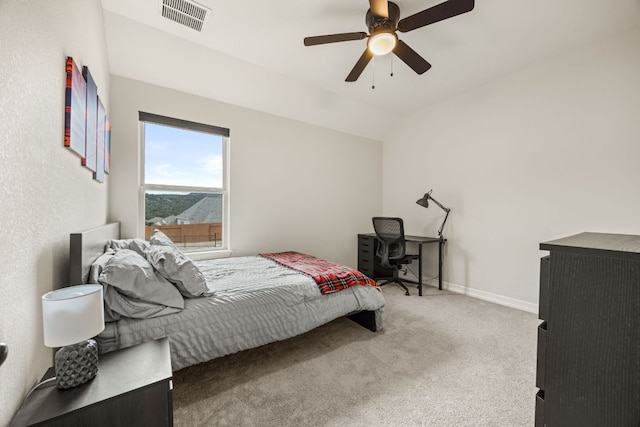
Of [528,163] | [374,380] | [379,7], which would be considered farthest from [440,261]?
[379,7]

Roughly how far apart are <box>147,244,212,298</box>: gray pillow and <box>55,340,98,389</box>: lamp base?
0.67 metres

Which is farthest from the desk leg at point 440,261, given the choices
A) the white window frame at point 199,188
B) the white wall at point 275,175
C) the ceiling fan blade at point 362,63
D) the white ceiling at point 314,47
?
the white window frame at point 199,188

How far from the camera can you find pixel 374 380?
180 centimetres

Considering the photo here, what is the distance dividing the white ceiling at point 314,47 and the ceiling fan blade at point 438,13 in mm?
330

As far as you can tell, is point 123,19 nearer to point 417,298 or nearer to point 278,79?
point 278,79

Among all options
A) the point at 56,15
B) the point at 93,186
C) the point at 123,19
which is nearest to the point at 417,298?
the point at 93,186

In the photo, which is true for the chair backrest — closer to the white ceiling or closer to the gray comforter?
the gray comforter

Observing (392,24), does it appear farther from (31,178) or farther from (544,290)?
(31,178)

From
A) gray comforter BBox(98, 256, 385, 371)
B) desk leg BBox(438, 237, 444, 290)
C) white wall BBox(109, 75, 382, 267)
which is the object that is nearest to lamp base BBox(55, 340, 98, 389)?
gray comforter BBox(98, 256, 385, 371)

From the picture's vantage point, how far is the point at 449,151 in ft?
12.6

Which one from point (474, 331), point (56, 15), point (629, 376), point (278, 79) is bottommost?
point (474, 331)

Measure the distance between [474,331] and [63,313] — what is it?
296 cm

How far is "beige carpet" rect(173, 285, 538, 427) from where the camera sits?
4.88 feet

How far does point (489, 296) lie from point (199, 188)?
386 cm
